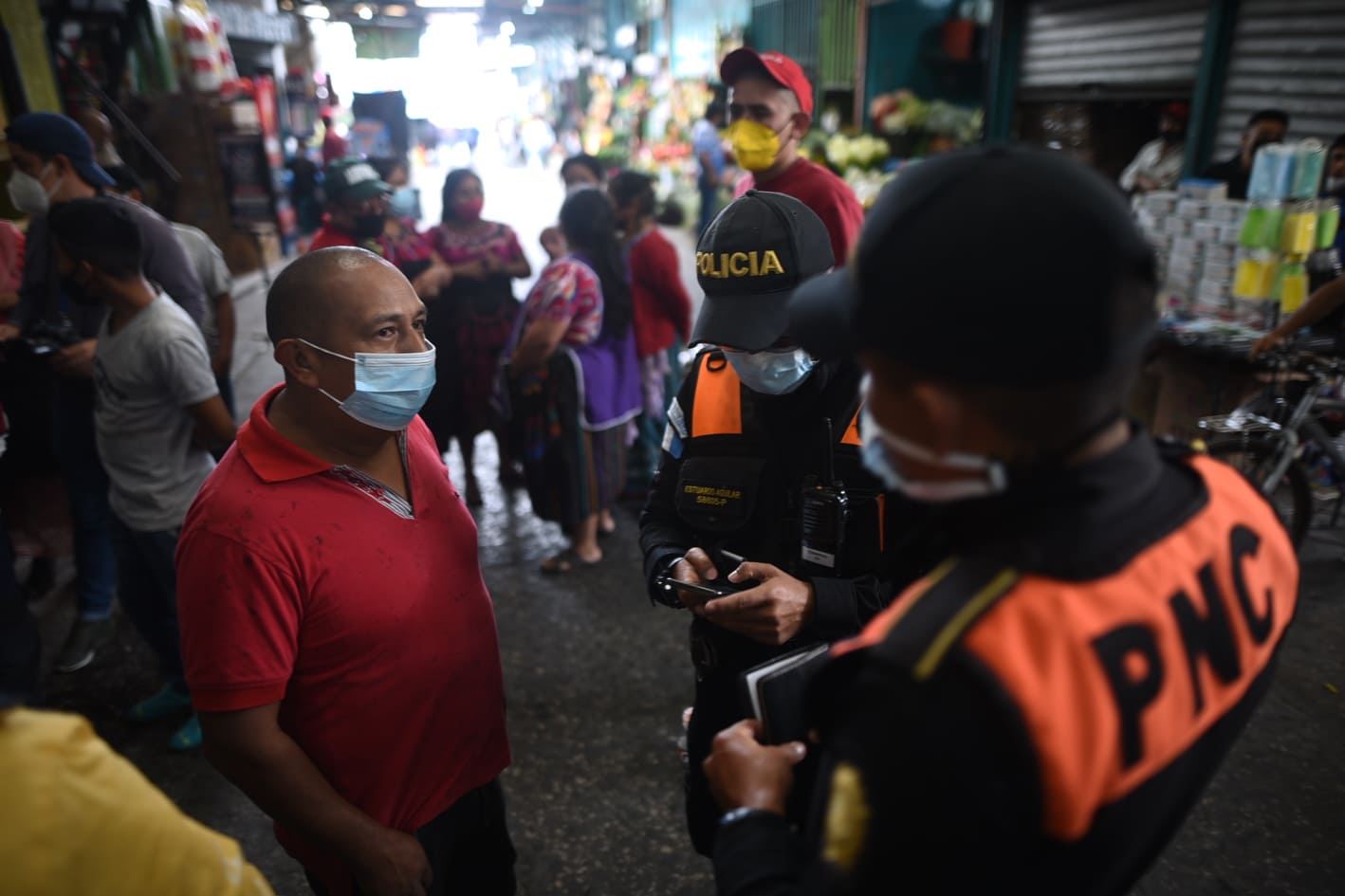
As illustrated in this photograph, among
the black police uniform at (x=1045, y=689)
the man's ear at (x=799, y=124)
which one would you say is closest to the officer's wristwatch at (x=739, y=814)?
the black police uniform at (x=1045, y=689)

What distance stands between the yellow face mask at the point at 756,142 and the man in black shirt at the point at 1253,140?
3.41 meters

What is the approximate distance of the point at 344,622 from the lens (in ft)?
4.89

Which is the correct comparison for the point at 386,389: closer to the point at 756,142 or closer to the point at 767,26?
the point at 756,142

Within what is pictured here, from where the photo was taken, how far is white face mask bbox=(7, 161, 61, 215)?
3752 mm

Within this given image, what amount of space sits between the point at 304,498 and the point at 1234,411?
4765 millimetres

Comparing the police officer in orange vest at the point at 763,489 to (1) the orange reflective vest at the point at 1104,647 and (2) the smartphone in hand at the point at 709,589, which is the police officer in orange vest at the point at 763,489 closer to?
(2) the smartphone in hand at the point at 709,589

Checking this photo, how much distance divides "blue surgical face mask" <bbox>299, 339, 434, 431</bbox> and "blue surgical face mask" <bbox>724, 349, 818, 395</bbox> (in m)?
0.65

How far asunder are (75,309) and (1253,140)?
669cm

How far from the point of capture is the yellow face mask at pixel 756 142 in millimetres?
3842

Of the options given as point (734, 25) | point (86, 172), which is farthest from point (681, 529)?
point (734, 25)

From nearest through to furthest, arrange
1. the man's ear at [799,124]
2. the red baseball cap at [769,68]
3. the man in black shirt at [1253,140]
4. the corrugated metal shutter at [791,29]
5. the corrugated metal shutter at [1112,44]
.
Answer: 1. the red baseball cap at [769,68]
2. the man's ear at [799,124]
3. the man in black shirt at [1253,140]
4. the corrugated metal shutter at [1112,44]
5. the corrugated metal shutter at [791,29]

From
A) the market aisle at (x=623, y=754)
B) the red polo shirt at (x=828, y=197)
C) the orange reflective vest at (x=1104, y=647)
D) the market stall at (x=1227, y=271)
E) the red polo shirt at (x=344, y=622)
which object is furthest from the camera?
the market stall at (x=1227, y=271)

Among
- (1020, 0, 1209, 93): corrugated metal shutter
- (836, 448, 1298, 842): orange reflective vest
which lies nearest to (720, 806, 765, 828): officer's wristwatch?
(836, 448, 1298, 842): orange reflective vest

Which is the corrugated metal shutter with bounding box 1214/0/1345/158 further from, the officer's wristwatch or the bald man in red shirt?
the officer's wristwatch
